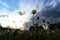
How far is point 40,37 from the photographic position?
4.76m

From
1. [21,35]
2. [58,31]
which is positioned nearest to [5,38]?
[21,35]

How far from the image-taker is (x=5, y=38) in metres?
4.76

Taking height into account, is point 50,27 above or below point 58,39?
above

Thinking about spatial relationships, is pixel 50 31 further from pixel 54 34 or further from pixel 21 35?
pixel 21 35

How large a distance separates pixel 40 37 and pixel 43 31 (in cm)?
59

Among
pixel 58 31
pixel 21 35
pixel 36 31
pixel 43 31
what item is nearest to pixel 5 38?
pixel 21 35

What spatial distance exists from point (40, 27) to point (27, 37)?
846 mm

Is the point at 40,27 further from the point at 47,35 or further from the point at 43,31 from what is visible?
the point at 47,35

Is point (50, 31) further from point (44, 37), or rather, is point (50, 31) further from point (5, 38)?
point (5, 38)

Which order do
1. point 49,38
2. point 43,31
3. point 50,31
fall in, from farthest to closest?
point 43,31
point 50,31
point 49,38

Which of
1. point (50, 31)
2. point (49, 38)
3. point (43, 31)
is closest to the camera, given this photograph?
point (49, 38)

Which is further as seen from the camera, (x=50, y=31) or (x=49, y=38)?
(x=50, y=31)

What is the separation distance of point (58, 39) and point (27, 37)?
781 mm

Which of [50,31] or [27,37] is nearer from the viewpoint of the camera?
[27,37]
